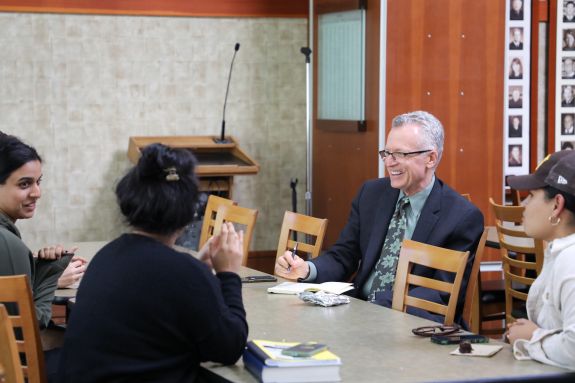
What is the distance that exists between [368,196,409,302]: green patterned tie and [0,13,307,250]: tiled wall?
3.67 m

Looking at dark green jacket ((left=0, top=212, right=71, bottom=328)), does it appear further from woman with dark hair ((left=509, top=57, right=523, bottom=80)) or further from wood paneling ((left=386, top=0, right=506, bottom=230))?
woman with dark hair ((left=509, top=57, right=523, bottom=80))

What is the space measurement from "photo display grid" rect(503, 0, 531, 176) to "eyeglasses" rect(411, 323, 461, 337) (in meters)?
4.53

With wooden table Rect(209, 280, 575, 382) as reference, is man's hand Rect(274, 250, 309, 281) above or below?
above

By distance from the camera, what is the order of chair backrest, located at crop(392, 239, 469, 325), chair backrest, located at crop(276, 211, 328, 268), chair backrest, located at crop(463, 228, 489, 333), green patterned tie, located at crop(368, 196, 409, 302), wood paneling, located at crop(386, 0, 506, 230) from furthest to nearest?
wood paneling, located at crop(386, 0, 506, 230)
chair backrest, located at crop(276, 211, 328, 268)
green patterned tie, located at crop(368, 196, 409, 302)
chair backrest, located at crop(463, 228, 489, 333)
chair backrest, located at crop(392, 239, 469, 325)

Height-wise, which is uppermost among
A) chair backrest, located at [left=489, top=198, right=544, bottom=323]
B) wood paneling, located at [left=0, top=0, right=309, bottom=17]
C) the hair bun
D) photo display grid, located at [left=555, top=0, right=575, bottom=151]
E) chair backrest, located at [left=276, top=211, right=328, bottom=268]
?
wood paneling, located at [left=0, top=0, right=309, bottom=17]

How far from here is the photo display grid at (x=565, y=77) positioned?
7805 mm

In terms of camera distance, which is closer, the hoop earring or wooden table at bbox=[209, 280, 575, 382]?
wooden table at bbox=[209, 280, 575, 382]

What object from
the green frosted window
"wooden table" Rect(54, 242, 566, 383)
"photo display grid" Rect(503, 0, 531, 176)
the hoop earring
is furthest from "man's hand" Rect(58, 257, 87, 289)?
"photo display grid" Rect(503, 0, 531, 176)

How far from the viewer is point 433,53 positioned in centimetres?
684

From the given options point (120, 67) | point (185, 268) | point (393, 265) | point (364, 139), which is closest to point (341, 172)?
point (364, 139)

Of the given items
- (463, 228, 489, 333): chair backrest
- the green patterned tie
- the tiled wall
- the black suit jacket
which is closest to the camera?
(463, 228, 489, 333): chair backrest

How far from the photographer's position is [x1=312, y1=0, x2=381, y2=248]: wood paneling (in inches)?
271

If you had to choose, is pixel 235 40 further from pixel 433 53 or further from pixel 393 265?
pixel 393 265

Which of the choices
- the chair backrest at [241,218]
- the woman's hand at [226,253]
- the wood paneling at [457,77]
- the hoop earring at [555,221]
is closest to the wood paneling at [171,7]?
the wood paneling at [457,77]
